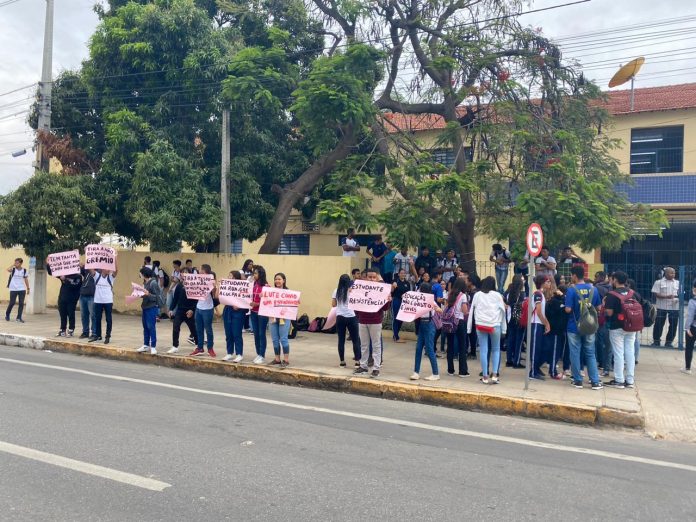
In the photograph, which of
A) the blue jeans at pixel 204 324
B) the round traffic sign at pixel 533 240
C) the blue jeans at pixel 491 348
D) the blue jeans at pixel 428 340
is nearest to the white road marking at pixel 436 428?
the blue jeans at pixel 204 324

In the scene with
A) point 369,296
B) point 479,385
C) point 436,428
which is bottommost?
point 436,428

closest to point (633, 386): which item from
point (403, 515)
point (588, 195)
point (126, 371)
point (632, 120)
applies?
point (588, 195)

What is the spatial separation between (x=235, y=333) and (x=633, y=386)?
654 centimetres

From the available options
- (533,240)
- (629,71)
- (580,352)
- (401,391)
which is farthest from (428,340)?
(629,71)

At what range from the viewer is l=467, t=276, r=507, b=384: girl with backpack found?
A: 8727 millimetres

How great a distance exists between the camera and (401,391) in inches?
331

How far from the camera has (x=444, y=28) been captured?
14.0m

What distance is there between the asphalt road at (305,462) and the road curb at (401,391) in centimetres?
26

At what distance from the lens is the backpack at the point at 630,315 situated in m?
8.59

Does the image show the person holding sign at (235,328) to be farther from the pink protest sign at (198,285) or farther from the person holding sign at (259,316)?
the pink protest sign at (198,285)

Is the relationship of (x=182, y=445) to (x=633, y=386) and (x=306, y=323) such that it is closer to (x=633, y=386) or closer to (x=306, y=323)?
(x=633, y=386)

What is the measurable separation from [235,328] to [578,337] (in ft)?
18.5

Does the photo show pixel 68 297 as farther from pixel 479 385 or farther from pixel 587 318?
pixel 587 318

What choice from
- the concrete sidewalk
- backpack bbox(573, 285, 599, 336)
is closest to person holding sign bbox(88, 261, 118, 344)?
the concrete sidewalk
